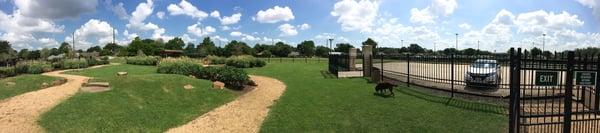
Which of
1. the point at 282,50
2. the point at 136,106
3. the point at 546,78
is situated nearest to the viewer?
the point at 546,78

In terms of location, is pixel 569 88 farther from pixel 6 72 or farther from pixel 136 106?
pixel 6 72

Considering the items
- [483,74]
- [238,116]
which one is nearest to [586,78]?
[238,116]

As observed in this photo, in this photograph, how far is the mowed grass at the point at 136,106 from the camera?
9.37 m

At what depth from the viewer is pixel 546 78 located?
649 cm

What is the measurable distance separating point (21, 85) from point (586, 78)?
50.4 ft

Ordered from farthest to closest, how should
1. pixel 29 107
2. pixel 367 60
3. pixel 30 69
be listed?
pixel 30 69 < pixel 367 60 < pixel 29 107

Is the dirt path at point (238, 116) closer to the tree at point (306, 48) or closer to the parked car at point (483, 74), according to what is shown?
the parked car at point (483, 74)

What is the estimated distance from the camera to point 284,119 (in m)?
10.3

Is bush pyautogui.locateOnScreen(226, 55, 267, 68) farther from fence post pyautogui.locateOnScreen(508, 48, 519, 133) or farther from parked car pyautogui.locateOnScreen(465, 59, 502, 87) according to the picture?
fence post pyautogui.locateOnScreen(508, 48, 519, 133)

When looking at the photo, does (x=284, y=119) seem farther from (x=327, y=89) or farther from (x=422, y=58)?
(x=422, y=58)

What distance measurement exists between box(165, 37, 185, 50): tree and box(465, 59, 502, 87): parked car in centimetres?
7631

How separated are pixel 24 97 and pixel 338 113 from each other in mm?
8765

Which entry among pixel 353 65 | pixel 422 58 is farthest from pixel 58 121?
pixel 353 65

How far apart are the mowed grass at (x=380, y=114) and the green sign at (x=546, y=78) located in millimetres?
2434
